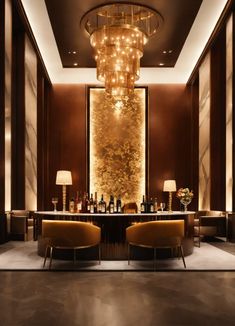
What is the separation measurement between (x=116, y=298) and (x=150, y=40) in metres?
6.68

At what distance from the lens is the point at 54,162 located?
36.5 ft

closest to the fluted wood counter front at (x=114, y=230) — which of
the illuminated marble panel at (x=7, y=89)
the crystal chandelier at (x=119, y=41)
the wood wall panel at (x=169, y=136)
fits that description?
the illuminated marble panel at (x=7, y=89)

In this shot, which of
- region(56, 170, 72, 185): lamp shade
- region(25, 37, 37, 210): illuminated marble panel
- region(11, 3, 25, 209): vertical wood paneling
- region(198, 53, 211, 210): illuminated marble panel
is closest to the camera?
region(11, 3, 25, 209): vertical wood paneling

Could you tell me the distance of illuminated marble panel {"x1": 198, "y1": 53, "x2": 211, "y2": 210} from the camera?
31.7ft

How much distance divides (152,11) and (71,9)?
1.54 metres

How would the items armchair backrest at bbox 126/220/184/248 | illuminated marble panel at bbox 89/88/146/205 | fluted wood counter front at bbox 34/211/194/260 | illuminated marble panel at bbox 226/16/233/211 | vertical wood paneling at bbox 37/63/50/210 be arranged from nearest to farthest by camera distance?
1. armchair backrest at bbox 126/220/184/248
2. fluted wood counter front at bbox 34/211/194/260
3. illuminated marble panel at bbox 226/16/233/211
4. vertical wood paneling at bbox 37/63/50/210
5. illuminated marble panel at bbox 89/88/146/205

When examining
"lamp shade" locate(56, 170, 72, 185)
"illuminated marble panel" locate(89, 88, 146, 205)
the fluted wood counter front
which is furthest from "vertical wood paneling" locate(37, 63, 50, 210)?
the fluted wood counter front

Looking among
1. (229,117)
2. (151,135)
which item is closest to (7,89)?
(229,117)

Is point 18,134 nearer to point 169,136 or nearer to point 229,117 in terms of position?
point 169,136

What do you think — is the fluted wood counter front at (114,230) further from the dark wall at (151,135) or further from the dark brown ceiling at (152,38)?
the dark wall at (151,135)

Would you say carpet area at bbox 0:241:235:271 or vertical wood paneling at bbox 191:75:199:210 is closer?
carpet area at bbox 0:241:235:271

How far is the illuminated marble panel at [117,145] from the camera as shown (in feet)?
36.0

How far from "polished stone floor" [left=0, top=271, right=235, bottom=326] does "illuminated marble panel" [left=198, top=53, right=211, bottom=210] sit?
5345mm

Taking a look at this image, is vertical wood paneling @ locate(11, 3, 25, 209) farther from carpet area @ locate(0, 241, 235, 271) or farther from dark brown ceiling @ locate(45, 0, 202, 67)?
carpet area @ locate(0, 241, 235, 271)
